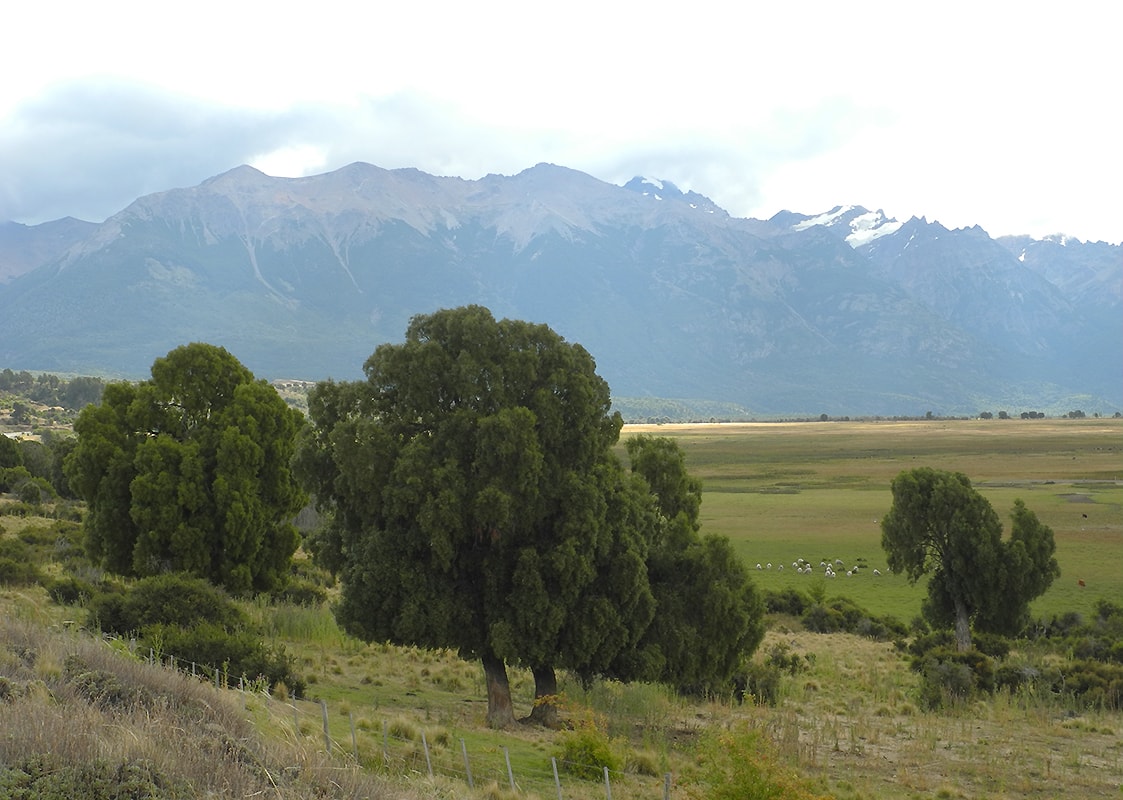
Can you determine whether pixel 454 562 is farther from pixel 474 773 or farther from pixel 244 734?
pixel 244 734

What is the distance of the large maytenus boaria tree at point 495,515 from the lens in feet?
58.7

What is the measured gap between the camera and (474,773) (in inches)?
534

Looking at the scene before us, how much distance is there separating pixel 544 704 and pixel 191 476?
14032 mm

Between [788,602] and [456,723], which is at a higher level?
[456,723]

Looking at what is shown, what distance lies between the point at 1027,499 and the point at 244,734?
9505 cm

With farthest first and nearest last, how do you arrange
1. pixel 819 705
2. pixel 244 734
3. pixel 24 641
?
→ pixel 819 705
pixel 24 641
pixel 244 734

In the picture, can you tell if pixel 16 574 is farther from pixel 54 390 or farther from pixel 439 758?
pixel 54 390

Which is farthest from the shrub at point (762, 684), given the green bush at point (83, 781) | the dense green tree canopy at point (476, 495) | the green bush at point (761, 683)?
the green bush at point (83, 781)

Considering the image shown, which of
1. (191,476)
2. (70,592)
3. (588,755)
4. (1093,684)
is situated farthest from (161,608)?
(1093,684)

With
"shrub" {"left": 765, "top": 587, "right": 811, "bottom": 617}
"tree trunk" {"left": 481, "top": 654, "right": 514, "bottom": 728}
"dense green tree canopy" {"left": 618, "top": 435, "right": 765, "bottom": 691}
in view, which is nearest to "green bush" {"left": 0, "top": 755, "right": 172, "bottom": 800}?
"tree trunk" {"left": 481, "top": 654, "right": 514, "bottom": 728}

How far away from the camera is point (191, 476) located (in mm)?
27375

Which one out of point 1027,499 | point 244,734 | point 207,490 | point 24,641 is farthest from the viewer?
point 1027,499

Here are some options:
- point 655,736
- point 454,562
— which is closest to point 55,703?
point 454,562

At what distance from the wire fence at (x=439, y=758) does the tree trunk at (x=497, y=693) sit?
2.88 metres
